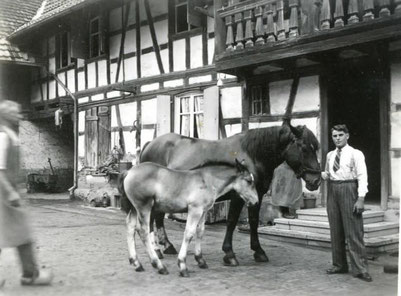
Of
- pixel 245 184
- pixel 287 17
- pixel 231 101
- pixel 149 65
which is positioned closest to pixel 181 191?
pixel 245 184

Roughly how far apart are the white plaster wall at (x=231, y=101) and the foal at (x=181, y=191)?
16.4 feet

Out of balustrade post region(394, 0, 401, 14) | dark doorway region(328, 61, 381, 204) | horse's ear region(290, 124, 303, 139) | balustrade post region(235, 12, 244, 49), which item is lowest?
horse's ear region(290, 124, 303, 139)

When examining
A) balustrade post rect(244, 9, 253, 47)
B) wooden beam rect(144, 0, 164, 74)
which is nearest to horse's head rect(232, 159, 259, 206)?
balustrade post rect(244, 9, 253, 47)

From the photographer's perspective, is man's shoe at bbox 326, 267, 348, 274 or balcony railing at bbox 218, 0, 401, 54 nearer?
man's shoe at bbox 326, 267, 348, 274

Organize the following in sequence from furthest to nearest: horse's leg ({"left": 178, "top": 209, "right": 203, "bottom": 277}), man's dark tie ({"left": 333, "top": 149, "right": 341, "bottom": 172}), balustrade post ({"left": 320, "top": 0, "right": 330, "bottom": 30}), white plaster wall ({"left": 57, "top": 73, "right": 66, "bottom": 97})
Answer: white plaster wall ({"left": 57, "top": 73, "right": 66, "bottom": 97}) < balustrade post ({"left": 320, "top": 0, "right": 330, "bottom": 30}) < man's dark tie ({"left": 333, "top": 149, "right": 341, "bottom": 172}) < horse's leg ({"left": 178, "top": 209, "right": 203, "bottom": 277})

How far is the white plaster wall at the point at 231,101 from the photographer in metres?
10.3

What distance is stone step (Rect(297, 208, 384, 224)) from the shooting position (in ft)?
24.0

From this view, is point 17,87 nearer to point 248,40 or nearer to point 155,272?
point 248,40

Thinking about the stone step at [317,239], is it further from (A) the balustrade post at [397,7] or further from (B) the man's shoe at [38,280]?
(B) the man's shoe at [38,280]

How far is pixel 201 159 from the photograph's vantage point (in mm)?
6797

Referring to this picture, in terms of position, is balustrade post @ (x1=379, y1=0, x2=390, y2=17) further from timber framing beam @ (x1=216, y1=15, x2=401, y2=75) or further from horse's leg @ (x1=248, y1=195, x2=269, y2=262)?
horse's leg @ (x1=248, y1=195, x2=269, y2=262)

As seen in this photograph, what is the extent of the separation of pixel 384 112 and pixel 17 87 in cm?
1500

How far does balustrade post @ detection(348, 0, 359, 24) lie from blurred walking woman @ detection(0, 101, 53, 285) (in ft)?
16.7

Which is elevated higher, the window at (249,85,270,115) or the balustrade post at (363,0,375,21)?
the balustrade post at (363,0,375,21)
